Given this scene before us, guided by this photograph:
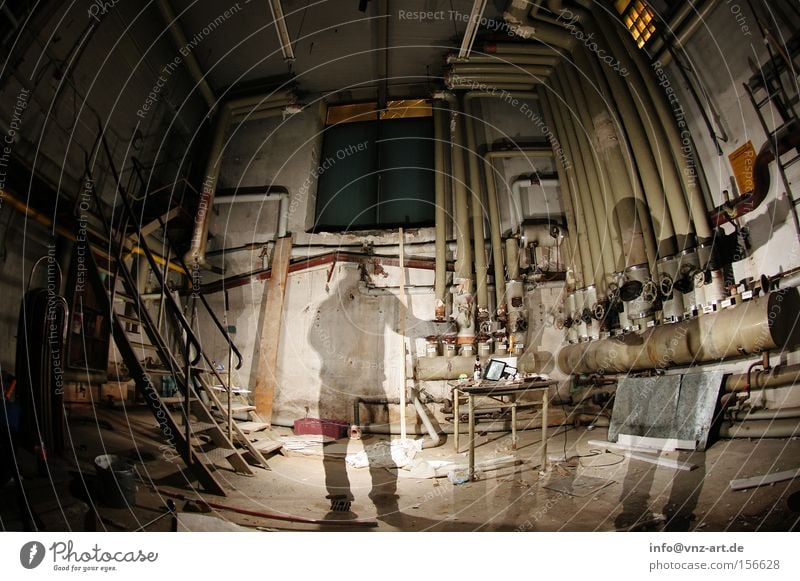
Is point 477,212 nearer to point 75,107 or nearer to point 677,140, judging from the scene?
point 677,140

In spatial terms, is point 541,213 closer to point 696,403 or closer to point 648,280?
point 648,280

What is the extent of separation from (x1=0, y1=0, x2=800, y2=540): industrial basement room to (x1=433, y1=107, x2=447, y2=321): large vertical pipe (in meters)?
0.03

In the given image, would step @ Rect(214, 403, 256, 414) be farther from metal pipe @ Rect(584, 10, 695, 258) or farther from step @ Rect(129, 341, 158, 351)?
metal pipe @ Rect(584, 10, 695, 258)

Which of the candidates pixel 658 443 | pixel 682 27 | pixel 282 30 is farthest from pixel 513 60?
pixel 658 443

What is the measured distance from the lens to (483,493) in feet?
6.30

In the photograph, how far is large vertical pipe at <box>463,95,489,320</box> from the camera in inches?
102

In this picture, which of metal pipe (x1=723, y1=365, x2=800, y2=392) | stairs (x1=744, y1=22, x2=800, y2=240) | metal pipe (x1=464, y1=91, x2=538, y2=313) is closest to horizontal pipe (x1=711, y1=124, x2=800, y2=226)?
stairs (x1=744, y1=22, x2=800, y2=240)

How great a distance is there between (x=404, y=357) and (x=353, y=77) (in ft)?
6.94

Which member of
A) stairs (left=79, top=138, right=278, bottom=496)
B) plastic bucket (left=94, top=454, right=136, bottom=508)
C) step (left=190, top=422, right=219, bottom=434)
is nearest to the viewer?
plastic bucket (left=94, top=454, right=136, bottom=508)

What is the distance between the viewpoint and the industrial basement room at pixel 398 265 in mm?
1666

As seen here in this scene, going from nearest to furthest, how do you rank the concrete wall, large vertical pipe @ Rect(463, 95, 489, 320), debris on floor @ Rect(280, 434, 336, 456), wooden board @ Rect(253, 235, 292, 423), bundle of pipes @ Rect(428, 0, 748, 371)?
the concrete wall, debris on floor @ Rect(280, 434, 336, 456), wooden board @ Rect(253, 235, 292, 423), bundle of pipes @ Rect(428, 0, 748, 371), large vertical pipe @ Rect(463, 95, 489, 320)

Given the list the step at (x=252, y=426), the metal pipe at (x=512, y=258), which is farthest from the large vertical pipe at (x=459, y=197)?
the step at (x=252, y=426)

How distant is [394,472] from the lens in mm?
2080

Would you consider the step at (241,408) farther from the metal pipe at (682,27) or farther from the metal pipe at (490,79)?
the metal pipe at (682,27)
